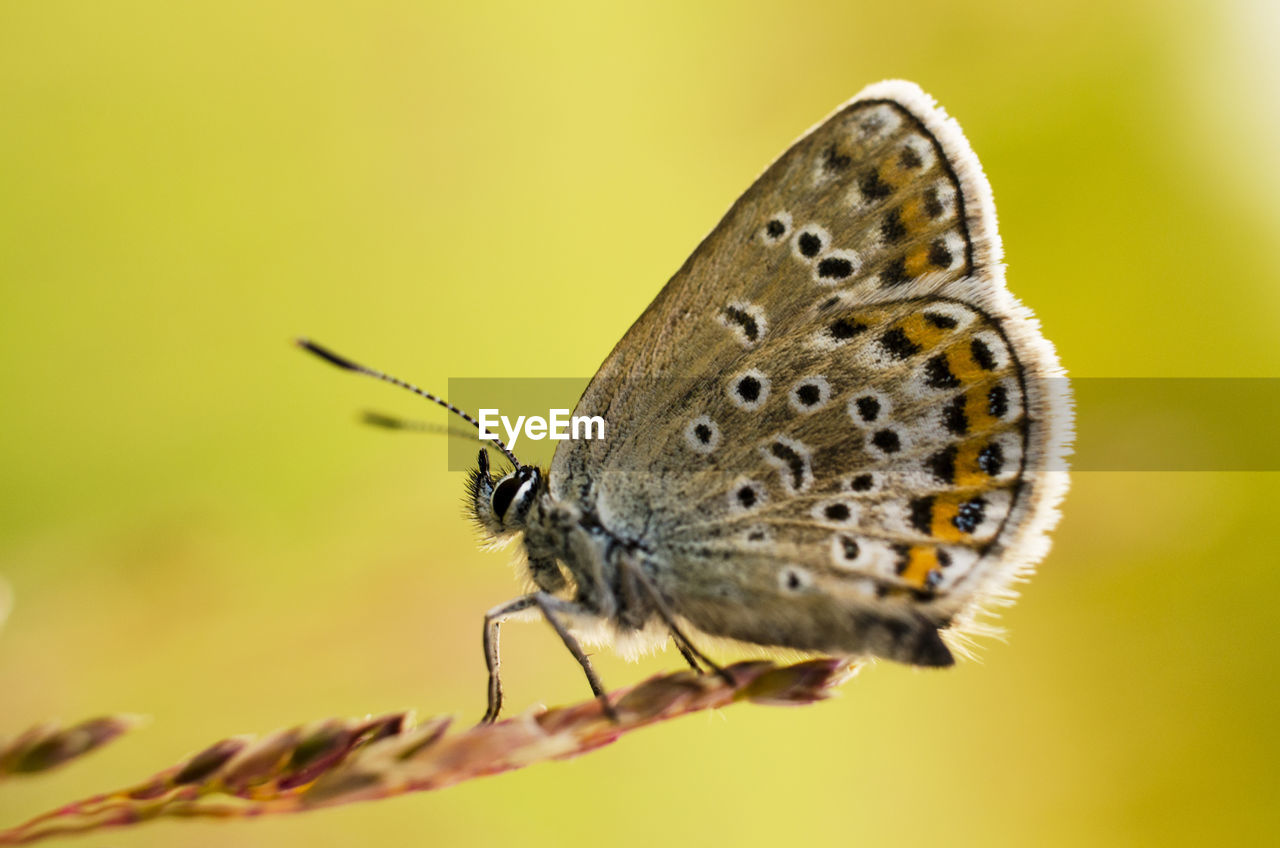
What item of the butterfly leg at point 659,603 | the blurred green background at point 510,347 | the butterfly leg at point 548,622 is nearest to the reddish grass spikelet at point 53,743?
the butterfly leg at point 548,622

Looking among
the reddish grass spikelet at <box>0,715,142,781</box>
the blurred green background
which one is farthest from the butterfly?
the reddish grass spikelet at <box>0,715,142,781</box>

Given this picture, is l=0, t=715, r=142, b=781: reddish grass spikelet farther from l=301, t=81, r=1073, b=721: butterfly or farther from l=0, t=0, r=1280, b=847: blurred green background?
l=0, t=0, r=1280, b=847: blurred green background

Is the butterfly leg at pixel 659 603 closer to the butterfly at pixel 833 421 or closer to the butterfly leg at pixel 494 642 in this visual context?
the butterfly at pixel 833 421

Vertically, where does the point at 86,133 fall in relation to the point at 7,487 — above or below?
above

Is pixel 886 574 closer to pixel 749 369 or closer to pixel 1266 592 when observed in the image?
pixel 749 369

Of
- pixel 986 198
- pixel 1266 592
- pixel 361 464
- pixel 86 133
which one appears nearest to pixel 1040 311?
pixel 1266 592

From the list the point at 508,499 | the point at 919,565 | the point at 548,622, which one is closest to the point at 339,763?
the point at 548,622
